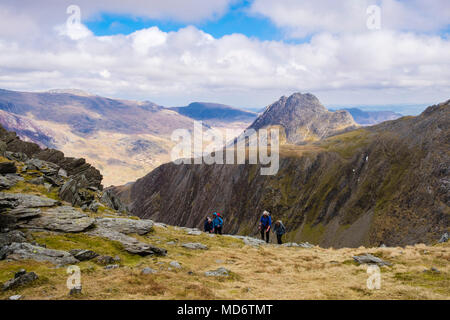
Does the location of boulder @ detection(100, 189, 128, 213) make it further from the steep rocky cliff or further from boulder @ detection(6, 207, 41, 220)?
the steep rocky cliff

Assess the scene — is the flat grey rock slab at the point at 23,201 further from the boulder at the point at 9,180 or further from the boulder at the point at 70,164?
the boulder at the point at 70,164

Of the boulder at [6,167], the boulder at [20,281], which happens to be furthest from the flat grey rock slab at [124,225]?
the boulder at [6,167]

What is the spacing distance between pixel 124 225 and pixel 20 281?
47.6ft

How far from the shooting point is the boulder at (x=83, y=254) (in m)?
20.2

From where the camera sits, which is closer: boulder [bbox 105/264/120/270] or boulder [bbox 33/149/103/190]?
boulder [bbox 105/264/120/270]

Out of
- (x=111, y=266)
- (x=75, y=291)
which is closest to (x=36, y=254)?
(x=111, y=266)

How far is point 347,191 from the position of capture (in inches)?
4158

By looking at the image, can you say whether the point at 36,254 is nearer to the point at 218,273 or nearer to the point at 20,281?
the point at 20,281

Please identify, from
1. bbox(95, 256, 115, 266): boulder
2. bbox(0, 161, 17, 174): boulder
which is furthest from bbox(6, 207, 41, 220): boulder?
bbox(0, 161, 17, 174): boulder

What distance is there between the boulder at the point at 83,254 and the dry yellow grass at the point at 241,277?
841 mm

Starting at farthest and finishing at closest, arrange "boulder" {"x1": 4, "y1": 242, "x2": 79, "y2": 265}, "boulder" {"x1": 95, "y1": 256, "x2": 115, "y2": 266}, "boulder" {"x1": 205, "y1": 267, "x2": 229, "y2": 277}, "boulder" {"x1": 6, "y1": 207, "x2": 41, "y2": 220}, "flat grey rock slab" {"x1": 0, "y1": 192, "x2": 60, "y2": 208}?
"flat grey rock slab" {"x1": 0, "y1": 192, "x2": 60, "y2": 208}, "boulder" {"x1": 6, "y1": 207, "x2": 41, "y2": 220}, "boulder" {"x1": 95, "y1": 256, "x2": 115, "y2": 266}, "boulder" {"x1": 205, "y1": 267, "x2": 229, "y2": 277}, "boulder" {"x1": 4, "y1": 242, "x2": 79, "y2": 265}

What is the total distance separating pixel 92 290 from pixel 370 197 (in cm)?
9755

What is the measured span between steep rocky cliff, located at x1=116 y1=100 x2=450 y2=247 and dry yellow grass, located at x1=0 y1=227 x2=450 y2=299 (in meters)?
59.1

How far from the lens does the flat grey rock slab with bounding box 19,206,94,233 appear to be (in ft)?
78.7
